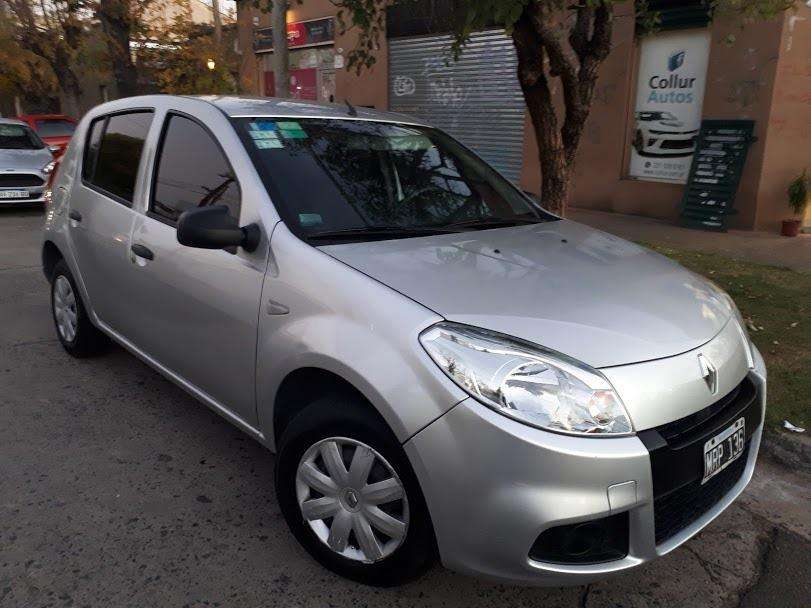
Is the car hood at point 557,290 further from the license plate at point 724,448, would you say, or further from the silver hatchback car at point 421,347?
the license plate at point 724,448

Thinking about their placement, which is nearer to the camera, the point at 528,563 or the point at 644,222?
the point at 528,563

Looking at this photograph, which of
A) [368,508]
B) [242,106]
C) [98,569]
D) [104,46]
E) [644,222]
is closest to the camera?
[368,508]

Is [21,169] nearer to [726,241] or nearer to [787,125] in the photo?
[726,241]

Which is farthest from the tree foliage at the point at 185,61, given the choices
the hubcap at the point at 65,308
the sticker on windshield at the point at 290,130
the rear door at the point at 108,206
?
the sticker on windshield at the point at 290,130

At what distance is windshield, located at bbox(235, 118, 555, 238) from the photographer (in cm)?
285

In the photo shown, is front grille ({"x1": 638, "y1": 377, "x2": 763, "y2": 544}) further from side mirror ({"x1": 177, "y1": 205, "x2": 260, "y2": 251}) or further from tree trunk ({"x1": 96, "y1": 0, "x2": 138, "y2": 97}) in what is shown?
tree trunk ({"x1": 96, "y1": 0, "x2": 138, "y2": 97})

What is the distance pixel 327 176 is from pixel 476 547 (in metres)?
1.69

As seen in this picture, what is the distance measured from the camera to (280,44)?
10938 millimetres

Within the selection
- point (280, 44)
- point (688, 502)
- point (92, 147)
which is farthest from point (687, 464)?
point (280, 44)

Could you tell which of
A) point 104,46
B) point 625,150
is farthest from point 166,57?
point 625,150

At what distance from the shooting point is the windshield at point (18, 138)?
1203cm

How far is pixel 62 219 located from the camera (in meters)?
4.37

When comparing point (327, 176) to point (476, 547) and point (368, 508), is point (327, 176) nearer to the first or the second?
point (368, 508)

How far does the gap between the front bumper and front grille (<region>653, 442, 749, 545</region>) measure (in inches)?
3.0
